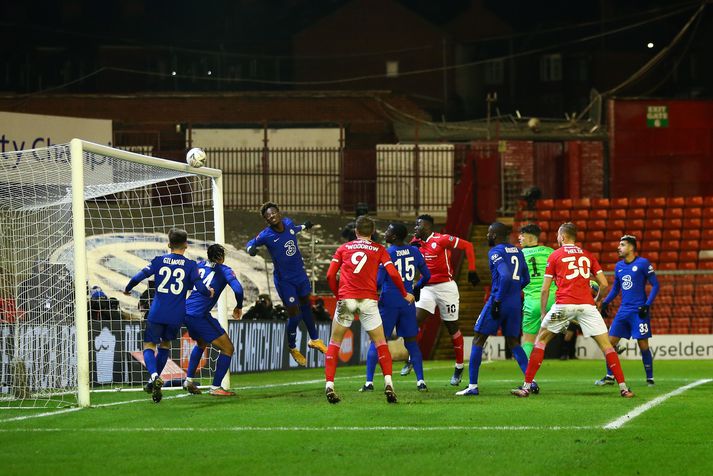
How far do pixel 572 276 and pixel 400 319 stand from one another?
266 centimetres

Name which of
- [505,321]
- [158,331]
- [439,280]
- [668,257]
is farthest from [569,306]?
[668,257]

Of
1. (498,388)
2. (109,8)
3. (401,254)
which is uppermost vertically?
(109,8)

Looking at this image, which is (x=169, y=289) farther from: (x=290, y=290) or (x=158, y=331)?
(x=290, y=290)

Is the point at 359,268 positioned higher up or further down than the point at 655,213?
further down

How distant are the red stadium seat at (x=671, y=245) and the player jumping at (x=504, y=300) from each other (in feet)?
59.7

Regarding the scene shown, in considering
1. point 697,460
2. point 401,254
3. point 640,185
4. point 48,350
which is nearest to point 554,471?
point 697,460

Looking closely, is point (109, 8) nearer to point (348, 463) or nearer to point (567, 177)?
point (567, 177)

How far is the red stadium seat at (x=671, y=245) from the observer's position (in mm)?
31547

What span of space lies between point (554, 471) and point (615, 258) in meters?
23.9

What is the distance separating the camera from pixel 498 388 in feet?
50.1

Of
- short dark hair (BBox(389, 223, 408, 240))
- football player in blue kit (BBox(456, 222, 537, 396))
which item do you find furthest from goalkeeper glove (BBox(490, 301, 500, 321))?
short dark hair (BBox(389, 223, 408, 240))

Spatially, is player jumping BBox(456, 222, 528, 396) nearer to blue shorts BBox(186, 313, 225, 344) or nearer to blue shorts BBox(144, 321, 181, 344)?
blue shorts BBox(186, 313, 225, 344)

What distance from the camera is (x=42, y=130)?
29547 mm

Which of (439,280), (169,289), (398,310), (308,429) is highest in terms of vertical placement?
(169,289)
